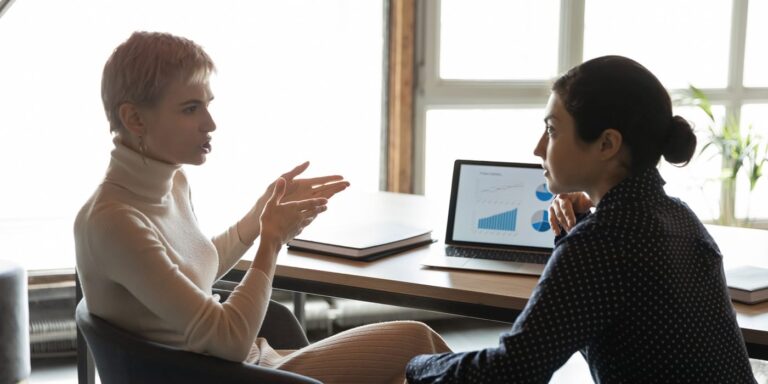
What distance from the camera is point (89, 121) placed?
10.9 feet

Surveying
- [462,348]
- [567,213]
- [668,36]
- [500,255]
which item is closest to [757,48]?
[668,36]

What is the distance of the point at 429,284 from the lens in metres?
1.91

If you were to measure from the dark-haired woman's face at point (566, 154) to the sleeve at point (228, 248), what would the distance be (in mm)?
785

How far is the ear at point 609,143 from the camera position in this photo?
142cm

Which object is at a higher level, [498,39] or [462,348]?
[498,39]

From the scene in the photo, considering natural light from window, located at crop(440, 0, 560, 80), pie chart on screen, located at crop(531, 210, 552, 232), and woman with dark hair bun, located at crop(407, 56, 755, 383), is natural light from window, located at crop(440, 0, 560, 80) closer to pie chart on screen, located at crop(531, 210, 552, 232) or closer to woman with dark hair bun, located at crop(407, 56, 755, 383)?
pie chart on screen, located at crop(531, 210, 552, 232)

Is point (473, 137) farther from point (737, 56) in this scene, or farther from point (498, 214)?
point (498, 214)

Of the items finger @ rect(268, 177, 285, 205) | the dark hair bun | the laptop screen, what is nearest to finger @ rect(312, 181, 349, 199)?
finger @ rect(268, 177, 285, 205)

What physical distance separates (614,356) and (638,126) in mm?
355

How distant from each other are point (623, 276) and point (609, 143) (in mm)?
230

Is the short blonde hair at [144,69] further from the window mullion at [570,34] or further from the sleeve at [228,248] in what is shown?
the window mullion at [570,34]

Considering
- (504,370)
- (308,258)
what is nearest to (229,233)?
(308,258)

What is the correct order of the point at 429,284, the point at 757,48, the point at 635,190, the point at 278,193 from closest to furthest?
the point at 635,190 < the point at 278,193 < the point at 429,284 < the point at 757,48

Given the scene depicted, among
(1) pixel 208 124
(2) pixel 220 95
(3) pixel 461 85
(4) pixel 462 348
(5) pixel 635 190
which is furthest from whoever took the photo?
(3) pixel 461 85
